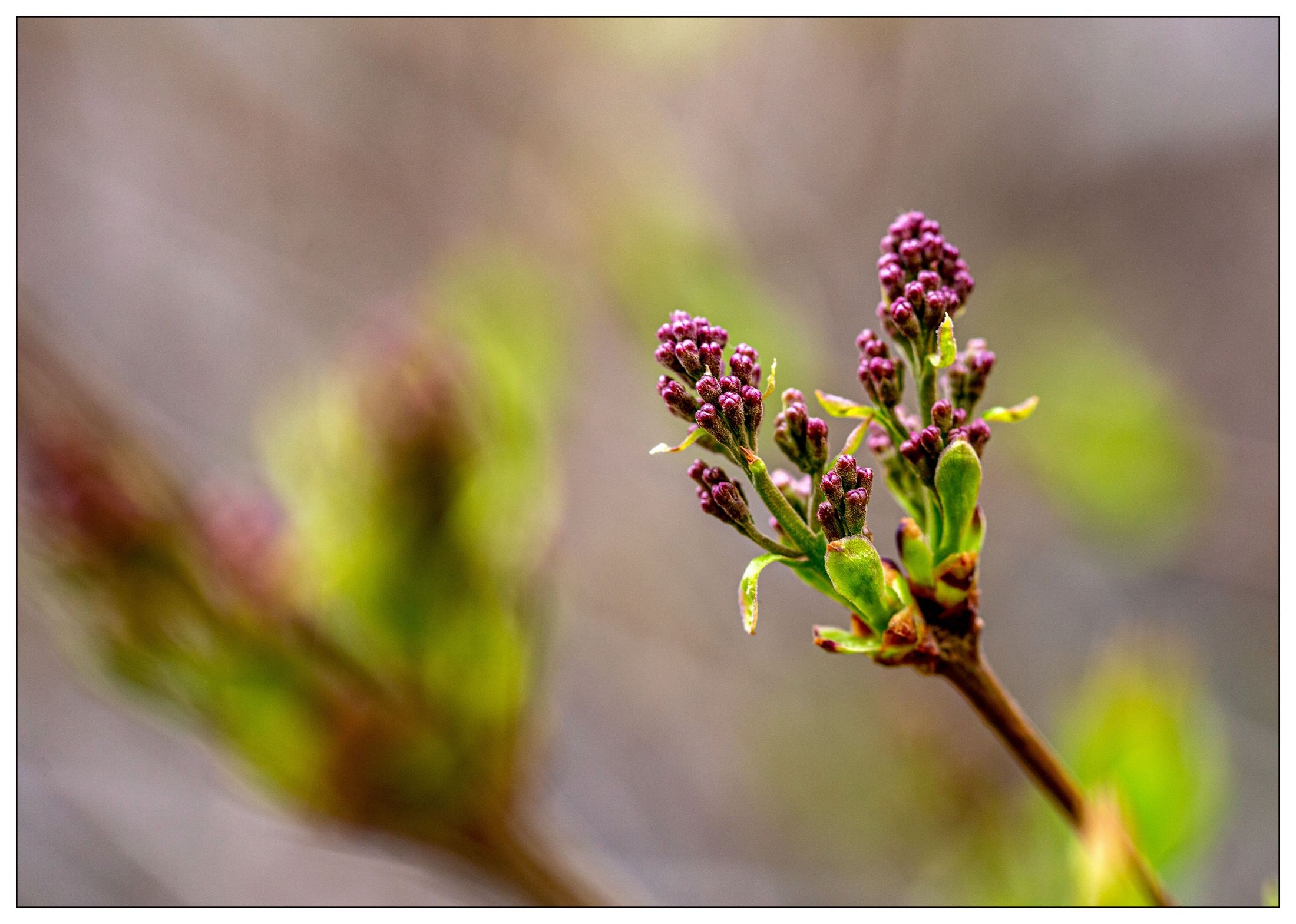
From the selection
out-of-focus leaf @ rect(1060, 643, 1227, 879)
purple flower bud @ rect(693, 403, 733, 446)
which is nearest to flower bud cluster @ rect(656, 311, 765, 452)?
purple flower bud @ rect(693, 403, 733, 446)

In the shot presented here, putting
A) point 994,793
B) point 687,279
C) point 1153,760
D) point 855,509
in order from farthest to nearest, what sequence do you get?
point 687,279, point 994,793, point 1153,760, point 855,509

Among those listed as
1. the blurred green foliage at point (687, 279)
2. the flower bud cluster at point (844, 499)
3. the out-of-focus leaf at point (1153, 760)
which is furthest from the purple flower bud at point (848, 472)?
the blurred green foliage at point (687, 279)

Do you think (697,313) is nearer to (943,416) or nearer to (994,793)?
(994,793)

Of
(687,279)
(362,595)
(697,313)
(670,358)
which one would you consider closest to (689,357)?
(670,358)
